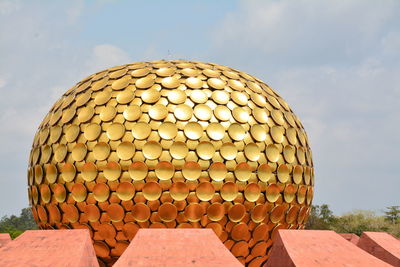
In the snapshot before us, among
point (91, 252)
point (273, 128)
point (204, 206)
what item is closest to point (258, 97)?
point (273, 128)

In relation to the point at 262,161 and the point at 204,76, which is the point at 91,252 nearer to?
the point at 262,161

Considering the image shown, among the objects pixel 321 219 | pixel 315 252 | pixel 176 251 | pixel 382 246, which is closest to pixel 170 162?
pixel 176 251

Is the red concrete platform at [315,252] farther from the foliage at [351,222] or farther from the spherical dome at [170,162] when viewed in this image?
the foliage at [351,222]

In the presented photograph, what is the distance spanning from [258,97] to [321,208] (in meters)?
31.1

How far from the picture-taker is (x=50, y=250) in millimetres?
8141

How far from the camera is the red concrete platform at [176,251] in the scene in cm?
719

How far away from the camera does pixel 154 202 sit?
10.3 metres

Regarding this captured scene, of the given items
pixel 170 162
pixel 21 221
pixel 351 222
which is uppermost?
pixel 170 162

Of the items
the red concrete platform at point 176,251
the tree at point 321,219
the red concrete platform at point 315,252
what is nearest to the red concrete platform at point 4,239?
the red concrete platform at point 176,251

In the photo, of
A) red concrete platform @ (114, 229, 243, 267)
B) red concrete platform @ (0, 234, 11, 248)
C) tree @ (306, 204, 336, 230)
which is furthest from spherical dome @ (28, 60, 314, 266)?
tree @ (306, 204, 336, 230)

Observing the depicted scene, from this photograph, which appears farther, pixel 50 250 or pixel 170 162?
pixel 170 162

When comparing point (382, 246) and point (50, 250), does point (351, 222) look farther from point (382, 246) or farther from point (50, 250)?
point (50, 250)

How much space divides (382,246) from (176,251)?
706 cm

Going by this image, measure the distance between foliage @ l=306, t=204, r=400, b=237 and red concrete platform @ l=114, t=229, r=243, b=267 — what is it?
26542 mm
